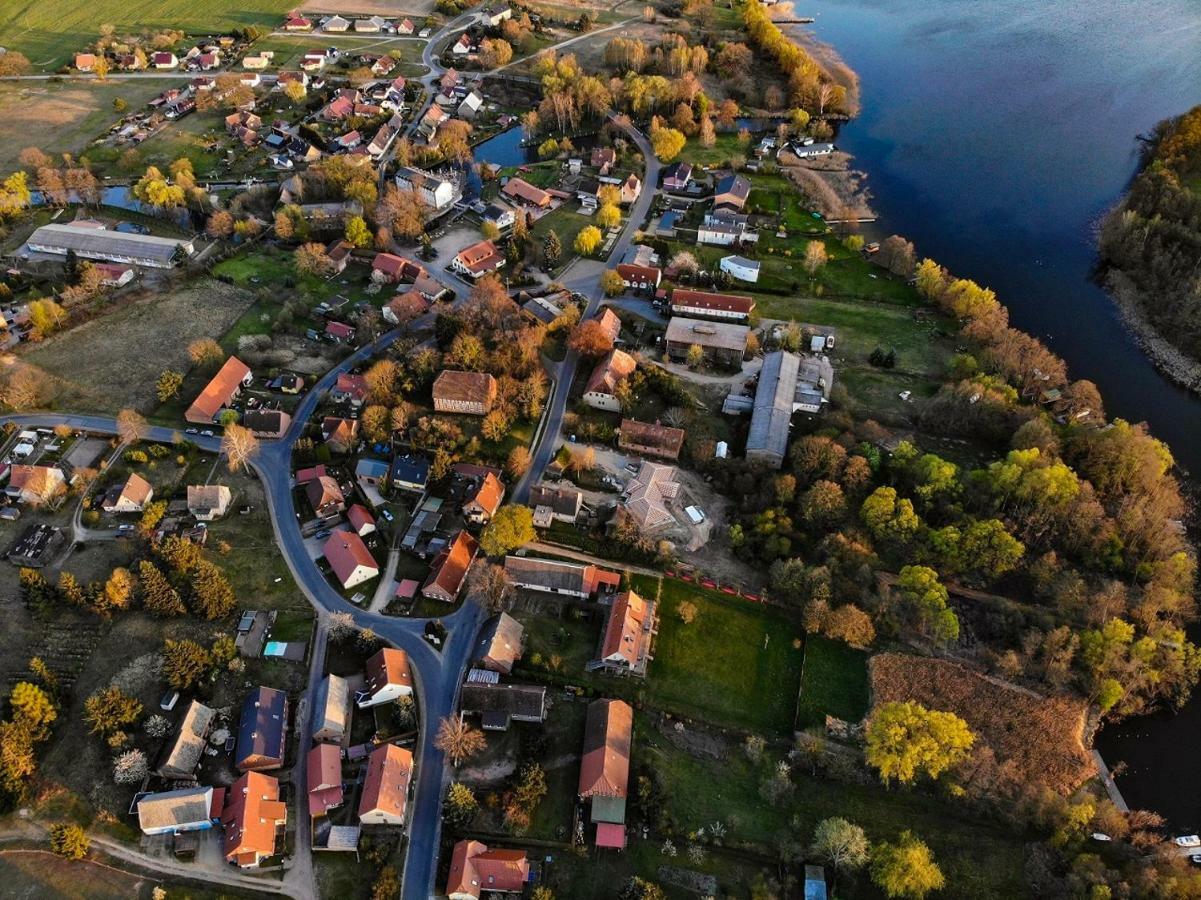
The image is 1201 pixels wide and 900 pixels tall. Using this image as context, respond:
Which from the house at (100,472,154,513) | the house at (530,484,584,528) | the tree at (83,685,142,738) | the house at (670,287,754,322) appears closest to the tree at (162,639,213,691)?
the tree at (83,685,142,738)

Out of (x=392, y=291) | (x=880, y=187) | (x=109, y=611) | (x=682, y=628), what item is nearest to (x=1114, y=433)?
(x=682, y=628)

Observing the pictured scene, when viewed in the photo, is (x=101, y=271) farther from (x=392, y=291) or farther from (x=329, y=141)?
(x=329, y=141)

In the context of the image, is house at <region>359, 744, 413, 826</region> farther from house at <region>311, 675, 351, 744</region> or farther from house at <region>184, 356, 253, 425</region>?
house at <region>184, 356, 253, 425</region>

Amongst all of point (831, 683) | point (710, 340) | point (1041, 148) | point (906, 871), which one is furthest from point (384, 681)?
point (1041, 148)

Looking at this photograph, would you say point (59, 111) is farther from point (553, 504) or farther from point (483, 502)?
point (553, 504)

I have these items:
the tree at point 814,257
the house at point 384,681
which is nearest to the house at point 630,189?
the tree at point 814,257

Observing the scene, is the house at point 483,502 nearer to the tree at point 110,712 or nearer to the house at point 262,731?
the house at point 262,731
